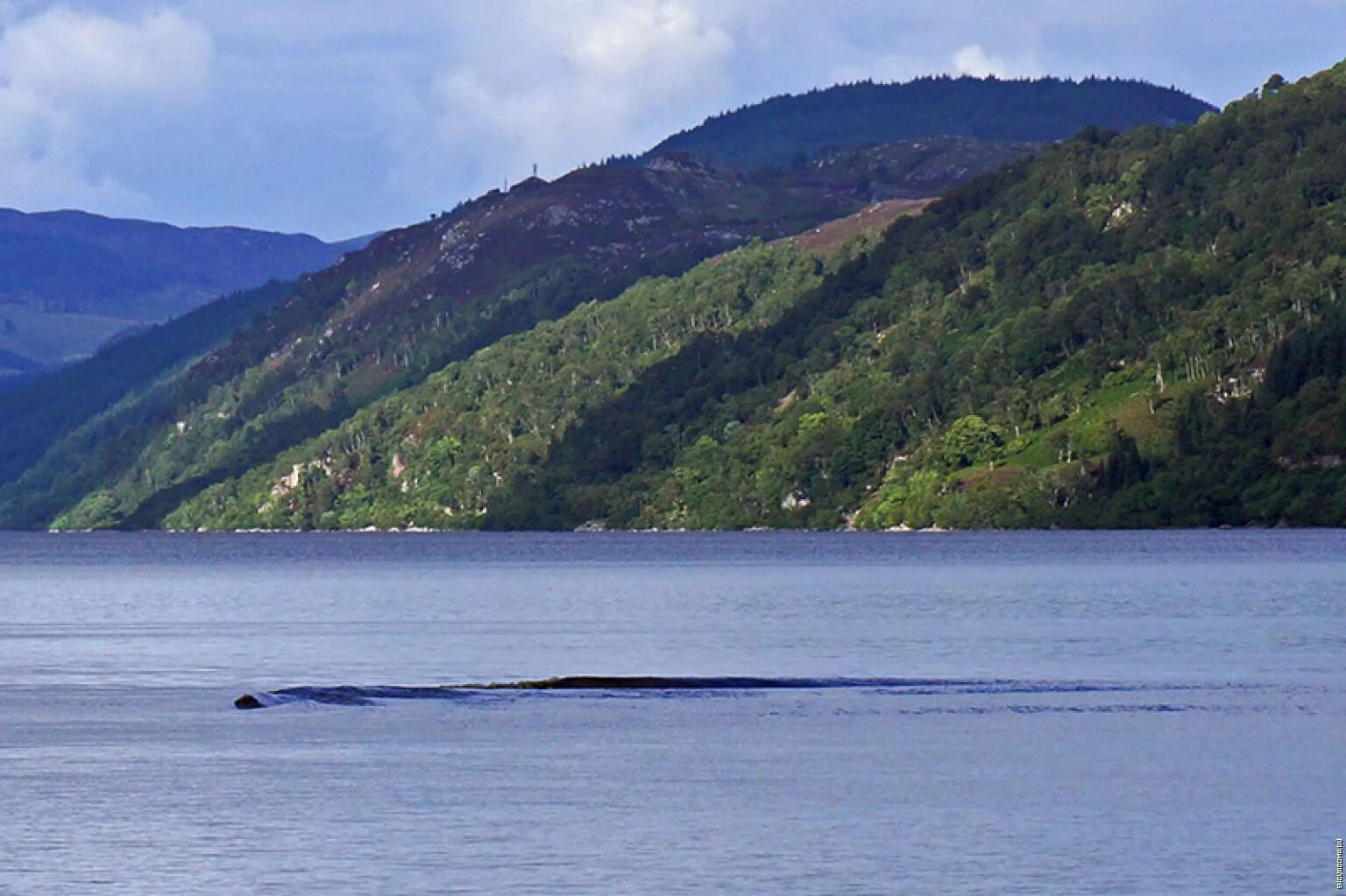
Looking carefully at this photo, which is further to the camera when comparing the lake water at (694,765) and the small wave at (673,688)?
the small wave at (673,688)

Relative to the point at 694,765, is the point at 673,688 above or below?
above

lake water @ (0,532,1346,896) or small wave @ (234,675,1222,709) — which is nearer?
lake water @ (0,532,1346,896)

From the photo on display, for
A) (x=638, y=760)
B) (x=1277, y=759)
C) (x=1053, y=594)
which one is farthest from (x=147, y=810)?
(x=1053, y=594)

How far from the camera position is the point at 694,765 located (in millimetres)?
74375

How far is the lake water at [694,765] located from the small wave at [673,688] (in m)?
0.39

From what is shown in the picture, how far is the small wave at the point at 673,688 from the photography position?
97.6 metres

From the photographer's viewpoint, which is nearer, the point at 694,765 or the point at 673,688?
the point at 694,765

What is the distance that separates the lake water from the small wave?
39cm

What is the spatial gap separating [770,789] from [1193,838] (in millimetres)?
13814

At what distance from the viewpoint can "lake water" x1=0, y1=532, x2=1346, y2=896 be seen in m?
56.2

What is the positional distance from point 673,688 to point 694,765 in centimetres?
2676

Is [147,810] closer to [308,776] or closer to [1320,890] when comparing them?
[308,776]

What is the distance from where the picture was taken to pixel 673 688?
101m

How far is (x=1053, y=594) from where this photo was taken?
7096 inches
